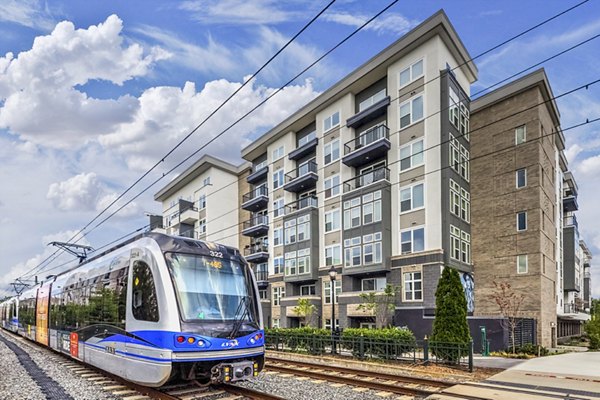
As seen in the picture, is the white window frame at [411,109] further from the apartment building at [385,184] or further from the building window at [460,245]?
the building window at [460,245]

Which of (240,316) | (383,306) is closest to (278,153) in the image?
(383,306)

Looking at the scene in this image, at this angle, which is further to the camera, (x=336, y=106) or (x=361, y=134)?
(x=336, y=106)

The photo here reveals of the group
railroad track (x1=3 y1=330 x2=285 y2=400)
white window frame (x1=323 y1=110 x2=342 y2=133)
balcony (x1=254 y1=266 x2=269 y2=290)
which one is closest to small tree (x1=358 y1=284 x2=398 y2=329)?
white window frame (x1=323 y1=110 x2=342 y2=133)

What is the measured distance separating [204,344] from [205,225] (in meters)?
45.1

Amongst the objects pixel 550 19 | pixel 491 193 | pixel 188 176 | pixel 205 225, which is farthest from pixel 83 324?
pixel 188 176

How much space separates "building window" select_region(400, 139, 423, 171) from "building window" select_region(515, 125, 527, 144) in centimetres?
669

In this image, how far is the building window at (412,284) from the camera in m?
29.9

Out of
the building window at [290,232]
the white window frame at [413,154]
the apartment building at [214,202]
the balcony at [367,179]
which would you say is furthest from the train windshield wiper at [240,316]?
the apartment building at [214,202]

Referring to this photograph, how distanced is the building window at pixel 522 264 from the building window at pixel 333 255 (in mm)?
Result: 12343

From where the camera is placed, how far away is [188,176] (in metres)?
58.1

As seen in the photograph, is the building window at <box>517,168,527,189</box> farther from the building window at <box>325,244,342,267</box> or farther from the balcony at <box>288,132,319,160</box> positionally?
the balcony at <box>288,132,319,160</box>

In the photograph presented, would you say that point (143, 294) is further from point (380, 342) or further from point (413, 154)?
point (413, 154)

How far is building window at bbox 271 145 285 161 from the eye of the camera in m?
45.3

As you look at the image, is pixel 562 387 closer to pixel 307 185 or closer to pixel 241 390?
pixel 241 390
